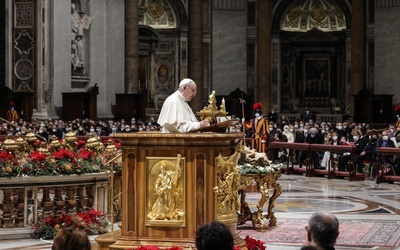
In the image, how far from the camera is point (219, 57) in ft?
156

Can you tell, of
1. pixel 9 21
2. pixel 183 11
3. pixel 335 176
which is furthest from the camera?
pixel 183 11

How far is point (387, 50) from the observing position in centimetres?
4656

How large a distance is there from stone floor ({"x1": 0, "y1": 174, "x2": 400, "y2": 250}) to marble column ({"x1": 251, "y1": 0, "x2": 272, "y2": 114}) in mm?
19349

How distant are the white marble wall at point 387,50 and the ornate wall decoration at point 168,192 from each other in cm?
3834

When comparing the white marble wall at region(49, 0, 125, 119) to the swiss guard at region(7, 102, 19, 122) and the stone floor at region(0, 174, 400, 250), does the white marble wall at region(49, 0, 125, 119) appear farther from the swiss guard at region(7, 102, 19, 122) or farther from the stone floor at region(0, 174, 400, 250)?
the stone floor at region(0, 174, 400, 250)

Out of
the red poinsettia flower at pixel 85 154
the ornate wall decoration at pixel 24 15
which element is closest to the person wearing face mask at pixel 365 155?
the red poinsettia flower at pixel 85 154

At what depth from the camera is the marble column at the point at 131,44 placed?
39688 mm

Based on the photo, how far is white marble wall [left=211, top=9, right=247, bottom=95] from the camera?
4744 centimetres

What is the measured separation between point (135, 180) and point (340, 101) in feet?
133

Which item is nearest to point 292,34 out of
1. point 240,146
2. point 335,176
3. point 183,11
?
point 183,11

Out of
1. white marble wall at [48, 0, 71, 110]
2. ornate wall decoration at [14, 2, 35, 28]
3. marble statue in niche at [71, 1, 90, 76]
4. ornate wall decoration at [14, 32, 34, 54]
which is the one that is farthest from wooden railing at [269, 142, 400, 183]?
marble statue in niche at [71, 1, 90, 76]

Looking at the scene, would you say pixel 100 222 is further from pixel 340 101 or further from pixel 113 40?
pixel 340 101

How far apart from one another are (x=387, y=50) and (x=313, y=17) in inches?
183

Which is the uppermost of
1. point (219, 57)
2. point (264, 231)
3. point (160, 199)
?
point (219, 57)
